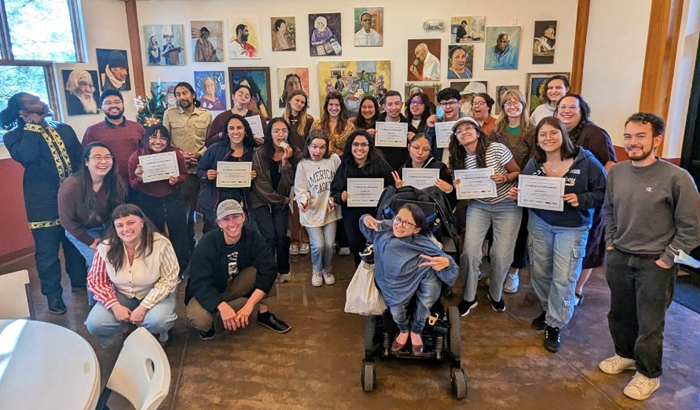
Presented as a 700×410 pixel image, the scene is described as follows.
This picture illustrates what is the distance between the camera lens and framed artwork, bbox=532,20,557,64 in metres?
6.10

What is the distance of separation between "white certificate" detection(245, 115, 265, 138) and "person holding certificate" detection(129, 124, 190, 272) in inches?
27.0

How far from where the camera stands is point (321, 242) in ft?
13.3

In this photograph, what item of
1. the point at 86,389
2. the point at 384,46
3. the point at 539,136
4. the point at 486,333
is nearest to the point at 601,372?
the point at 486,333

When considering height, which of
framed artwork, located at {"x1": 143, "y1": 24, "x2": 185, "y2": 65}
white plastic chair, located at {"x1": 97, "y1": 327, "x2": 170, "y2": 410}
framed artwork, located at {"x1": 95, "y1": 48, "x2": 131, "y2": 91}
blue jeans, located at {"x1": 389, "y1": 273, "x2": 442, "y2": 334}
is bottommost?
blue jeans, located at {"x1": 389, "y1": 273, "x2": 442, "y2": 334}

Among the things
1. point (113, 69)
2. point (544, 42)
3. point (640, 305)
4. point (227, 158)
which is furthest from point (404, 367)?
point (113, 69)

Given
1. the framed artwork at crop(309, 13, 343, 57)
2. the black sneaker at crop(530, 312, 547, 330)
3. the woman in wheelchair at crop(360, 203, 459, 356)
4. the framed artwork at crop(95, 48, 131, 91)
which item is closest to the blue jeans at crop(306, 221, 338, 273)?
the woman in wheelchair at crop(360, 203, 459, 356)

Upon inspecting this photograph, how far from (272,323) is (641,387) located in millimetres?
2463

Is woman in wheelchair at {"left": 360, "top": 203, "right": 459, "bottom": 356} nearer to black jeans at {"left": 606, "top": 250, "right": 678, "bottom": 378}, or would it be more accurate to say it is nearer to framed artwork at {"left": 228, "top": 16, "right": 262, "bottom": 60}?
black jeans at {"left": 606, "top": 250, "right": 678, "bottom": 378}

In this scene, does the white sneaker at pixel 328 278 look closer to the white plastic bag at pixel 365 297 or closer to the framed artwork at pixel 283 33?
the white plastic bag at pixel 365 297

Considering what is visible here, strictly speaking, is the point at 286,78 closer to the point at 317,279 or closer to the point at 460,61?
the point at 460,61

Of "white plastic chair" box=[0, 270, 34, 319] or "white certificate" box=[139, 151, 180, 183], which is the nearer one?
"white plastic chair" box=[0, 270, 34, 319]

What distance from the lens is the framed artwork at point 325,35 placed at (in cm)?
616

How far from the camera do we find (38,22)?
5.01 m

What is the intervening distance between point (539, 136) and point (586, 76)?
12.4 ft
